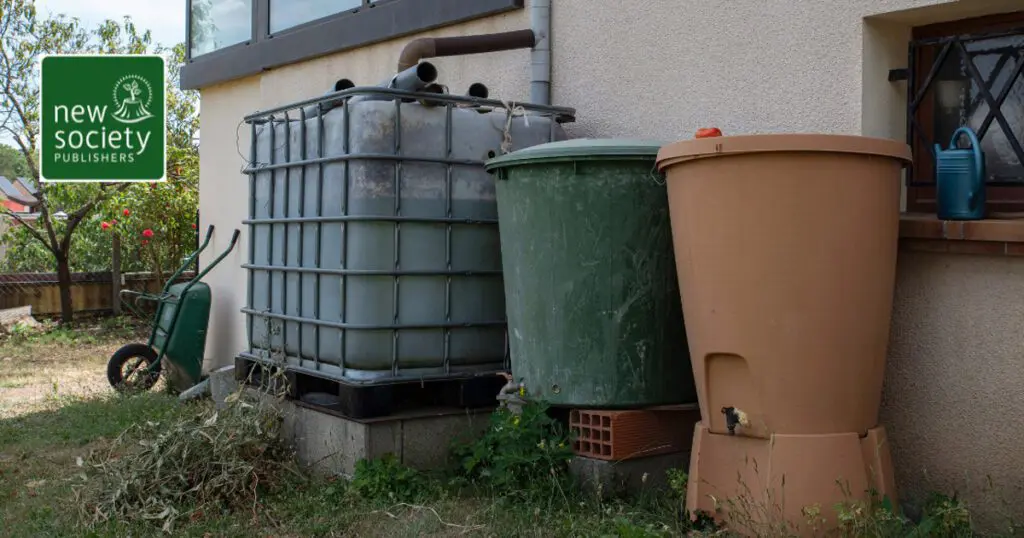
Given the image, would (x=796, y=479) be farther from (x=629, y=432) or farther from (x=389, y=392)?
(x=389, y=392)

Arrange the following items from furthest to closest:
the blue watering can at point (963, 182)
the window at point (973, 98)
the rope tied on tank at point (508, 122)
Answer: the rope tied on tank at point (508, 122), the window at point (973, 98), the blue watering can at point (963, 182)

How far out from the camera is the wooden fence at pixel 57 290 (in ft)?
48.3

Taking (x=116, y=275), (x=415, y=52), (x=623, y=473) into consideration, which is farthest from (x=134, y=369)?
(x=116, y=275)

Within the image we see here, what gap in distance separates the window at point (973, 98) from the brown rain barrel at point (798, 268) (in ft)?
2.50

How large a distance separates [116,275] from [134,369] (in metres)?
7.29

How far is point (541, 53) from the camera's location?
18.7ft

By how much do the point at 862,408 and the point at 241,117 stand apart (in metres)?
7.03

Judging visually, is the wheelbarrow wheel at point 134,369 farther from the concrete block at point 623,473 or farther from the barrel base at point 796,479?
the barrel base at point 796,479

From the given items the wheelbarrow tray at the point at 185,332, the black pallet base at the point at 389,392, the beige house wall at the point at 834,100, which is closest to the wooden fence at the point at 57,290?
the wheelbarrow tray at the point at 185,332

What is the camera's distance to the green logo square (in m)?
12.1

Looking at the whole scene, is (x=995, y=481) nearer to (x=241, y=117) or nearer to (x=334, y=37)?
(x=334, y=37)

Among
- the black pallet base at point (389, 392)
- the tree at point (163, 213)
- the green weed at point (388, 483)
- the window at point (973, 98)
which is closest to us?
the window at point (973, 98)

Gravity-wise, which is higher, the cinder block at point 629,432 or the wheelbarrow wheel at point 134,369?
the cinder block at point 629,432

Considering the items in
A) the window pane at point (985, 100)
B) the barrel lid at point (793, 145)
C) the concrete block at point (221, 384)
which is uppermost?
the window pane at point (985, 100)
